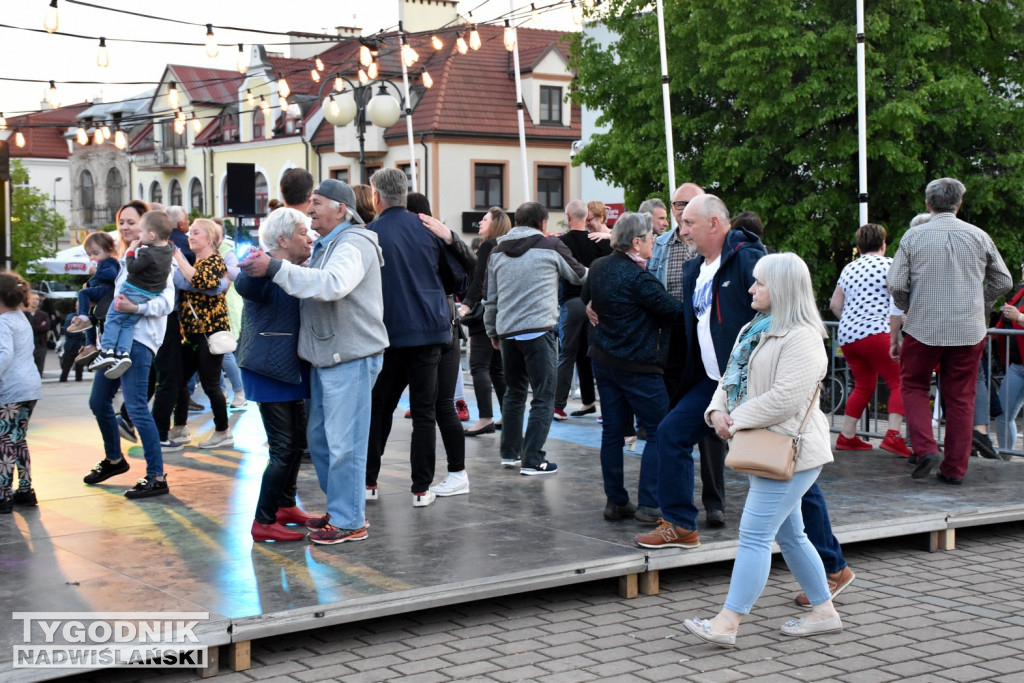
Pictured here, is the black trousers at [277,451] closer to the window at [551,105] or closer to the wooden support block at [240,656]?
the wooden support block at [240,656]

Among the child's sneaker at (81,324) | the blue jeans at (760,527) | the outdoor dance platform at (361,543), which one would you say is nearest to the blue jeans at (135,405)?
the outdoor dance platform at (361,543)

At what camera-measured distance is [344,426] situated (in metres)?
6.36

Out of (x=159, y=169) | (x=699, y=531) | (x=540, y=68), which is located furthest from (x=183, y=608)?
(x=159, y=169)

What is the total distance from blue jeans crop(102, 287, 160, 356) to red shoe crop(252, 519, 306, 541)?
2.13m

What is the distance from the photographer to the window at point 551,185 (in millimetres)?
45406

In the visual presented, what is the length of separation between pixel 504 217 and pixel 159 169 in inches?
2114

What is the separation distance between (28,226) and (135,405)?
3793 centimetres

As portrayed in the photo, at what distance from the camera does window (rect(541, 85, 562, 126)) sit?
45188 mm

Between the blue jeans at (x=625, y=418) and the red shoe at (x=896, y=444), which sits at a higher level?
the blue jeans at (x=625, y=418)

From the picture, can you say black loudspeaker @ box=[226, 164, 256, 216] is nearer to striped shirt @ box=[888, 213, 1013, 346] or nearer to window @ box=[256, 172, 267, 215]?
striped shirt @ box=[888, 213, 1013, 346]

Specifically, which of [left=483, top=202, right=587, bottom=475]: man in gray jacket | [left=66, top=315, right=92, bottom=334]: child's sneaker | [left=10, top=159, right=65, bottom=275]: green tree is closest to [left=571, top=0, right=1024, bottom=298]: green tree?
[left=483, top=202, right=587, bottom=475]: man in gray jacket

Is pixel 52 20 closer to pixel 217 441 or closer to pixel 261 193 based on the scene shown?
pixel 217 441

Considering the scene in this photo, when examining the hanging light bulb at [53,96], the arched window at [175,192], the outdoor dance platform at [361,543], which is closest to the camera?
the outdoor dance platform at [361,543]

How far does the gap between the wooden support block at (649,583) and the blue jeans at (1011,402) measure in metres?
4.97
